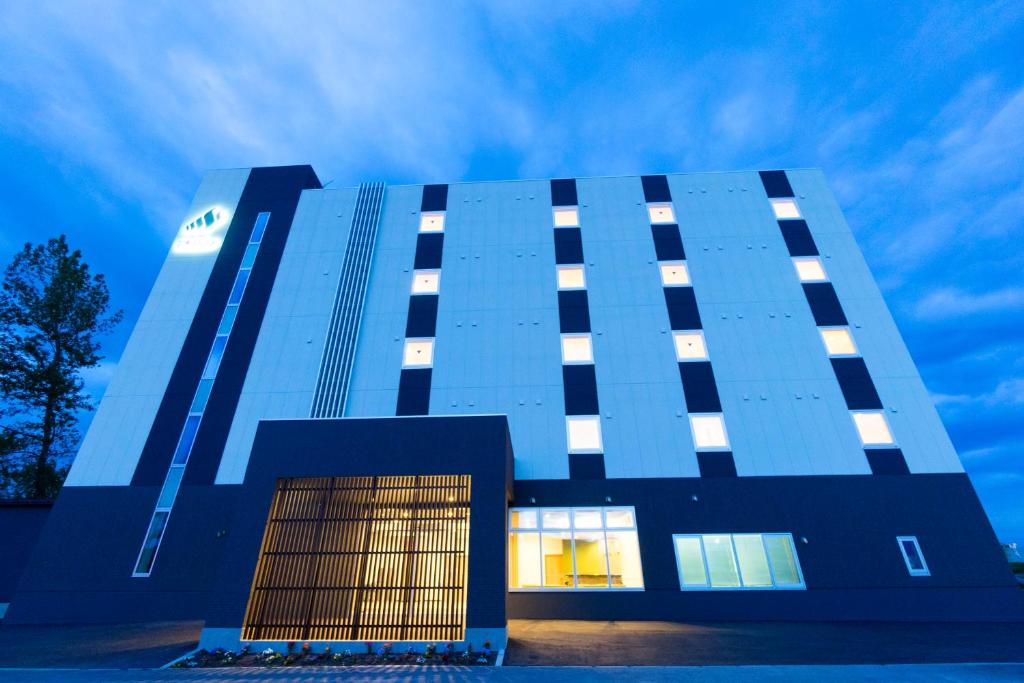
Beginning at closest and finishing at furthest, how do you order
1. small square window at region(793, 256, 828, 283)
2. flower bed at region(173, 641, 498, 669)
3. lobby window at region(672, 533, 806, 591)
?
flower bed at region(173, 641, 498, 669), lobby window at region(672, 533, 806, 591), small square window at region(793, 256, 828, 283)

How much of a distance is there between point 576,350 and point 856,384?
10750 millimetres

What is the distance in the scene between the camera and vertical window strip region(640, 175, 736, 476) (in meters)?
15.6

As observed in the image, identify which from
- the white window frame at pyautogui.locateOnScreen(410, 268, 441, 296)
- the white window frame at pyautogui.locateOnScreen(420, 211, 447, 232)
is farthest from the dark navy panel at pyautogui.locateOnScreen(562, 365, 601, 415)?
the white window frame at pyautogui.locateOnScreen(420, 211, 447, 232)

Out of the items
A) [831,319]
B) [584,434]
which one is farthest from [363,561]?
[831,319]

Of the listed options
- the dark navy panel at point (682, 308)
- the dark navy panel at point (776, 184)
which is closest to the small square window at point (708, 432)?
the dark navy panel at point (682, 308)

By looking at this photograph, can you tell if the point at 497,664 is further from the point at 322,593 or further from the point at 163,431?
the point at 163,431

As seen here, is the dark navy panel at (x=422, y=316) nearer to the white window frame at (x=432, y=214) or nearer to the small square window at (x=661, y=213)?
the white window frame at (x=432, y=214)

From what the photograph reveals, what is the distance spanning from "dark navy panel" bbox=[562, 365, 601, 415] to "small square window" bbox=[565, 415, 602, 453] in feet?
0.99

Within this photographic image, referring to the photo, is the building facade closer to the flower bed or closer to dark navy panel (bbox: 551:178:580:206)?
dark navy panel (bbox: 551:178:580:206)

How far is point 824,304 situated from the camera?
18.5 metres

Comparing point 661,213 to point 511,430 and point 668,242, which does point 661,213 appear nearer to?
point 668,242

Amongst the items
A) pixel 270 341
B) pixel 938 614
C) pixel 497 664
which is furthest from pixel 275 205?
pixel 938 614

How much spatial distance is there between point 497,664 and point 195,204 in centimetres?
2514

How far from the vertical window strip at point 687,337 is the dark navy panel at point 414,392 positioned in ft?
33.1
